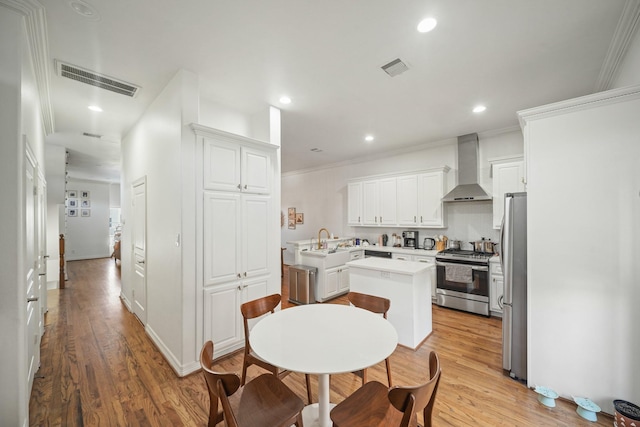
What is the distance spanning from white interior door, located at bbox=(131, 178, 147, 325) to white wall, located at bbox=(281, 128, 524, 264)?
4376 millimetres

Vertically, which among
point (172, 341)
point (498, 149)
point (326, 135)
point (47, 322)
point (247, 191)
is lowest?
point (47, 322)

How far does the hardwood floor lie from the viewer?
199cm

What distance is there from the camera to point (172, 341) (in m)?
2.70

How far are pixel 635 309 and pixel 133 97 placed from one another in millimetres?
5139

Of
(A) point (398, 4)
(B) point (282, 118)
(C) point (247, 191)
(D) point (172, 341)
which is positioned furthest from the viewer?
(B) point (282, 118)

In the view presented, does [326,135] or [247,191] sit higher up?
[326,135]

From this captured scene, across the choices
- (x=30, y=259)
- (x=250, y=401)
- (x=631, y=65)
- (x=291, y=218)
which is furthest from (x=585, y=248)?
(x=291, y=218)

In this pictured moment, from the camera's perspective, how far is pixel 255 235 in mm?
3111

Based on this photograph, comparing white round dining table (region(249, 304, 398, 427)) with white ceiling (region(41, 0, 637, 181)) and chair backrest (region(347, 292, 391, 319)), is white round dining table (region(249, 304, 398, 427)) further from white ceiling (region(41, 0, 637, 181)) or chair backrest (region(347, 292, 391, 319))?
white ceiling (region(41, 0, 637, 181))

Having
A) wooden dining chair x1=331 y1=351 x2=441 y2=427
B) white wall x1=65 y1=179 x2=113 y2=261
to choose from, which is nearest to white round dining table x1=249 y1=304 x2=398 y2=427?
wooden dining chair x1=331 y1=351 x2=441 y2=427

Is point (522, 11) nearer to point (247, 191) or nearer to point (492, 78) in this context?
point (492, 78)

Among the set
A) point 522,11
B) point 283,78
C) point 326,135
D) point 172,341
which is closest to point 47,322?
point 172,341

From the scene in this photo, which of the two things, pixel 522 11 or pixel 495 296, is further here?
pixel 495 296

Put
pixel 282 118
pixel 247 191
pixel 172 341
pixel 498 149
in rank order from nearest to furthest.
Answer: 1. pixel 172 341
2. pixel 247 191
3. pixel 282 118
4. pixel 498 149
